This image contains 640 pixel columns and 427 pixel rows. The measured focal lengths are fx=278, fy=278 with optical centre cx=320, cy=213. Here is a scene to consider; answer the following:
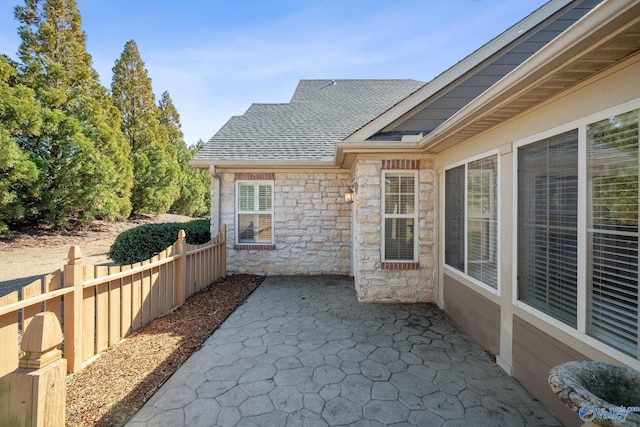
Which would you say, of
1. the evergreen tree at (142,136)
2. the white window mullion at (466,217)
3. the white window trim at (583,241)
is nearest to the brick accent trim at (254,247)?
the white window mullion at (466,217)

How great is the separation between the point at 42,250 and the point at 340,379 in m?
13.4

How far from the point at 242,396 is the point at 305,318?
2.04 m

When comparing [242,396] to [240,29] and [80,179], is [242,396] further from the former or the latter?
[80,179]

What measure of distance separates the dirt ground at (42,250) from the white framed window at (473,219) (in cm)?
856

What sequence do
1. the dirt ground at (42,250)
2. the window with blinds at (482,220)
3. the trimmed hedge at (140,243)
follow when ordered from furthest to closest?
the dirt ground at (42,250)
the trimmed hedge at (140,243)
the window with blinds at (482,220)

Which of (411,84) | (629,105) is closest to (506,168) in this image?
(629,105)

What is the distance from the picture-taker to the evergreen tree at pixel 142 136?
16344mm

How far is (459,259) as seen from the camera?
4.61 m

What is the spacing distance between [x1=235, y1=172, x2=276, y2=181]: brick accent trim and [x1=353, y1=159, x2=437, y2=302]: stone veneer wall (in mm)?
2839

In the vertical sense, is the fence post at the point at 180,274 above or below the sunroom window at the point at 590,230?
below

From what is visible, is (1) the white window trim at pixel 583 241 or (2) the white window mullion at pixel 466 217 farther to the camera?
(2) the white window mullion at pixel 466 217

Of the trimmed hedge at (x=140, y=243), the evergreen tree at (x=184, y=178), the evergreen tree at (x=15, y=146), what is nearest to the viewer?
the trimmed hedge at (x=140, y=243)

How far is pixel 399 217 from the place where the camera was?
5.52 meters

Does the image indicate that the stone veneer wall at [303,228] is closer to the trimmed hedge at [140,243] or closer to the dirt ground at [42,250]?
the trimmed hedge at [140,243]
